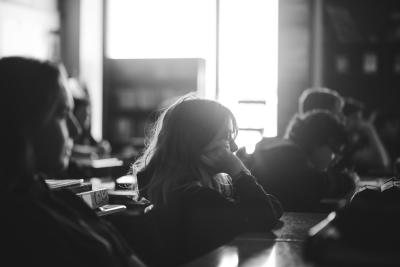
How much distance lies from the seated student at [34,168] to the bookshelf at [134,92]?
601 centimetres

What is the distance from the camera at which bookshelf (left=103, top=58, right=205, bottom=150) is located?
23.8 feet

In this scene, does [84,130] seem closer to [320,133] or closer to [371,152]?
[371,152]

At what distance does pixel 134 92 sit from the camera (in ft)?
24.2

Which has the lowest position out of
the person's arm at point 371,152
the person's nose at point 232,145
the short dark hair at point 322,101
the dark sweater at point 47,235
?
the person's arm at point 371,152

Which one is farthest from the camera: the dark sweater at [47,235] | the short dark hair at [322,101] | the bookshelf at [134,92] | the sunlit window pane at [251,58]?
the bookshelf at [134,92]

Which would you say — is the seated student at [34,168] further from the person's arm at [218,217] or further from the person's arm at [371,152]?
the person's arm at [371,152]

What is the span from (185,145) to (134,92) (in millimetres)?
5561

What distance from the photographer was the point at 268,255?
4.66ft

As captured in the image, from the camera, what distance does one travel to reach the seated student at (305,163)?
265 centimetres

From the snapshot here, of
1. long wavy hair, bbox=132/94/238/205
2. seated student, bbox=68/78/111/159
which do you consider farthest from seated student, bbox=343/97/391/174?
long wavy hair, bbox=132/94/238/205

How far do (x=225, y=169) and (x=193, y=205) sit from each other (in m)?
0.27

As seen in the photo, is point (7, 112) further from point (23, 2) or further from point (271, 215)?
point (23, 2)

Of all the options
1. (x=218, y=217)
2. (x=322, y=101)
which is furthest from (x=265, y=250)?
(x=322, y=101)

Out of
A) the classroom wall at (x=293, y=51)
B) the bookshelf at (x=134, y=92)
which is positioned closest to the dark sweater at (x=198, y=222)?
the classroom wall at (x=293, y=51)
